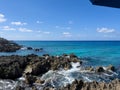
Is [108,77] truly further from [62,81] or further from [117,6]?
[117,6]

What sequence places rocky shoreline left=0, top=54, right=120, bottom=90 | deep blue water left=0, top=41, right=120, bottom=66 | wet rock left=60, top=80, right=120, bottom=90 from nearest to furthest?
wet rock left=60, top=80, right=120, bottom=90 → rocky shoreline left=0, top=54, right=120, bottom=90 → deep blue water left=0, top=41, right=120, bottom=66

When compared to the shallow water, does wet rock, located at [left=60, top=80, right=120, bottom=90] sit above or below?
above

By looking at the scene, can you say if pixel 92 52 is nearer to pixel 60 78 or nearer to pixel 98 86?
pixel 60 78

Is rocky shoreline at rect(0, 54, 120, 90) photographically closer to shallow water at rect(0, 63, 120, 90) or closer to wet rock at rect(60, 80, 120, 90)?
wet rock at rect(60, 80, 120, 90)

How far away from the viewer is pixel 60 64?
85.9ft

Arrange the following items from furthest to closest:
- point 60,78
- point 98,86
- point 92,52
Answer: point 92,52
point 60,78
point 98,86

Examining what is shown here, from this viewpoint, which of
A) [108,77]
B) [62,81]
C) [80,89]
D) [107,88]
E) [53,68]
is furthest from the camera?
[53,68]

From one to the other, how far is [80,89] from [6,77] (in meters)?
9.09

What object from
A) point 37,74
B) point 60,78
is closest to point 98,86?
point 60,78

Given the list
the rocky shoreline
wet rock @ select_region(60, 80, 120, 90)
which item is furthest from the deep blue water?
wet rock @ select_region(60, 80, 120, 90)

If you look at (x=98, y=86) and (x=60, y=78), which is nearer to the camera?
(x=98, y=86)

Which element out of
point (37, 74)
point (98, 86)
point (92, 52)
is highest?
point (98, 86)

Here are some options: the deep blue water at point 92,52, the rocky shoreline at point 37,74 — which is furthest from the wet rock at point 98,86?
the deep blue water at point 92,52

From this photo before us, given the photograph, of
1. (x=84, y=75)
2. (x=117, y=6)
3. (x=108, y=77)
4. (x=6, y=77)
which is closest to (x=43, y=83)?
(x=6, y=77)
